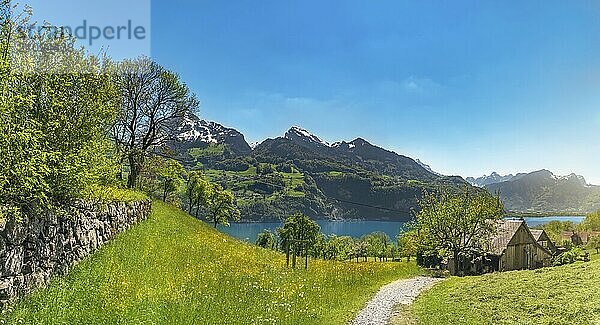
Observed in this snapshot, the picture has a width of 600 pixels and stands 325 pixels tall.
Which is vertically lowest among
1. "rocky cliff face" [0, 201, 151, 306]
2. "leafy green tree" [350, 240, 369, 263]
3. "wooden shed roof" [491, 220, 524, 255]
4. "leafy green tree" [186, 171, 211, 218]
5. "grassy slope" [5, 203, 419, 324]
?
"leafy green tree" [350, 240, 369, 263]

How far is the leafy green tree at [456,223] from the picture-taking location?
43.9 metres

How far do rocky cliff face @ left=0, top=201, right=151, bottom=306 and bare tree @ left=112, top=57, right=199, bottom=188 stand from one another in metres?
23.4

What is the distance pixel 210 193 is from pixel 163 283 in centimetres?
5920

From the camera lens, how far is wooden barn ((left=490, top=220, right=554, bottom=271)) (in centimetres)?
5325

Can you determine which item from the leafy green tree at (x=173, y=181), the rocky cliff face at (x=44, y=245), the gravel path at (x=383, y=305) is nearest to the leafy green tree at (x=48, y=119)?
the rocky cliff face at (x=44, y=245)

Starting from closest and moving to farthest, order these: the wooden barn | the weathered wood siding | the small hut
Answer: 1. the wooden barn
2. the weathered wood siding
3. the small hut

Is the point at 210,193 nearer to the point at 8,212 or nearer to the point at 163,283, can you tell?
the point at 163,283

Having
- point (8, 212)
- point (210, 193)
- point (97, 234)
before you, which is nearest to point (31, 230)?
point (8, 212)

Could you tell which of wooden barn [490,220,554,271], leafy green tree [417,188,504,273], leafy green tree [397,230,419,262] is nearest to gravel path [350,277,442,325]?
leafy green tree [417,188,504,273]

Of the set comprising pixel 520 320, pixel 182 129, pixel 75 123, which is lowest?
pixel 520 320

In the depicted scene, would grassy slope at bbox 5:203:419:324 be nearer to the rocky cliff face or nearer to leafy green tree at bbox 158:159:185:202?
the rocky cliff face

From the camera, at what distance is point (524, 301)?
1669cm

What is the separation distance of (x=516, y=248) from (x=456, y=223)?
60.3ft

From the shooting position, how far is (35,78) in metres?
13.2
